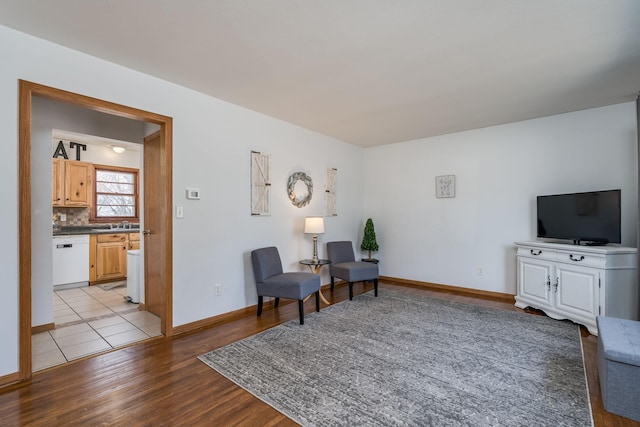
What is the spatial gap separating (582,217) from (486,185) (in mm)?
1270

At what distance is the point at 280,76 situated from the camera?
2.81 m

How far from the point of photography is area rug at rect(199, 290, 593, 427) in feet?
5.91

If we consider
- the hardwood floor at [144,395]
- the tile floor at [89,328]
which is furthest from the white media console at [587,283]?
the tile floor at [89,328]

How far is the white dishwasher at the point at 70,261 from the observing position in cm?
473

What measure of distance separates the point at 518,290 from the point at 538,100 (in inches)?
93.1

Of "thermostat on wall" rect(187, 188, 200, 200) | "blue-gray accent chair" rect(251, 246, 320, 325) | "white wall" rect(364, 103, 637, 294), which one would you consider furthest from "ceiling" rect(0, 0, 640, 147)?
"blue-gray accent chair" rect(251, 246, 320, 325)

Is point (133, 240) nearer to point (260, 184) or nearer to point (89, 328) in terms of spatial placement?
point (89, 328)

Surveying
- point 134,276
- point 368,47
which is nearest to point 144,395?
point 134,276

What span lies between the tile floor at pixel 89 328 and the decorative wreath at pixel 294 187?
2.25m

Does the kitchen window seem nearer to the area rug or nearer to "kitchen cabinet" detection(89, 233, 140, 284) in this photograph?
"kitchen cabinet" detection(89, 233, 140, 284)

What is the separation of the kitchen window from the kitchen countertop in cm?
40

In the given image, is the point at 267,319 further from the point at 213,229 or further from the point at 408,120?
the point at 408,120

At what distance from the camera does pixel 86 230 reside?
5.16 m

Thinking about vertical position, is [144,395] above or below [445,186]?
below
